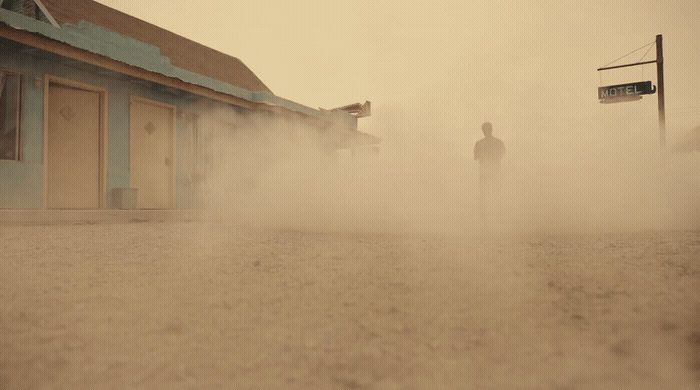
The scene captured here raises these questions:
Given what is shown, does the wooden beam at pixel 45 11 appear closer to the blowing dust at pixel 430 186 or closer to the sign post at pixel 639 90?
the blowing dust at pixel 430 186

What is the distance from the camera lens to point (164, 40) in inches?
503

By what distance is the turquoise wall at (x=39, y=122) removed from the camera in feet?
20.4

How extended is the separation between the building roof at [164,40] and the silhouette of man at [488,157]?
933cm

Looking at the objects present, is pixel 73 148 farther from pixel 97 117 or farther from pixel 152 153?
pixel 152 153

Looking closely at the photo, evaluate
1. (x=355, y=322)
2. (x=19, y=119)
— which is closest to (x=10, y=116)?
(x=19, y=119)

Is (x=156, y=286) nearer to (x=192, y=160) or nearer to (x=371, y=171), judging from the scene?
(x=192, y=160)

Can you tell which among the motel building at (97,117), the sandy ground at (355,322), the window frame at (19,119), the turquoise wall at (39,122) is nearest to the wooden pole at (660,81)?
the motel building at (97,117)

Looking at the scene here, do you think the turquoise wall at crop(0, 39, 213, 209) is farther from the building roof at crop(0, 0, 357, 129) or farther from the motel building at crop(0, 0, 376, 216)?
→ the building roof at crop(0, 0, 357, 129)

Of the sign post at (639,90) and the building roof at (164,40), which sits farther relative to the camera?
the sign post at (639,90)

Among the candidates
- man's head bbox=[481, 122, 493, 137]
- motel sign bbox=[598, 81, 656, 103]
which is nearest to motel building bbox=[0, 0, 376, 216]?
man's head bbox=[481, 122, 493, 137]

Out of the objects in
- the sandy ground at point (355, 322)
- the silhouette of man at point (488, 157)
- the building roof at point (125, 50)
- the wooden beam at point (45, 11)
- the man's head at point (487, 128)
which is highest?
the wooden beam at point (45, 11)

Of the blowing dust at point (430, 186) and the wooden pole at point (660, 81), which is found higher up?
the wooden pole at point (660, 81)

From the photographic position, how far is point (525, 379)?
1.34 m

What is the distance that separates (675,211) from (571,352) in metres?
7.31
